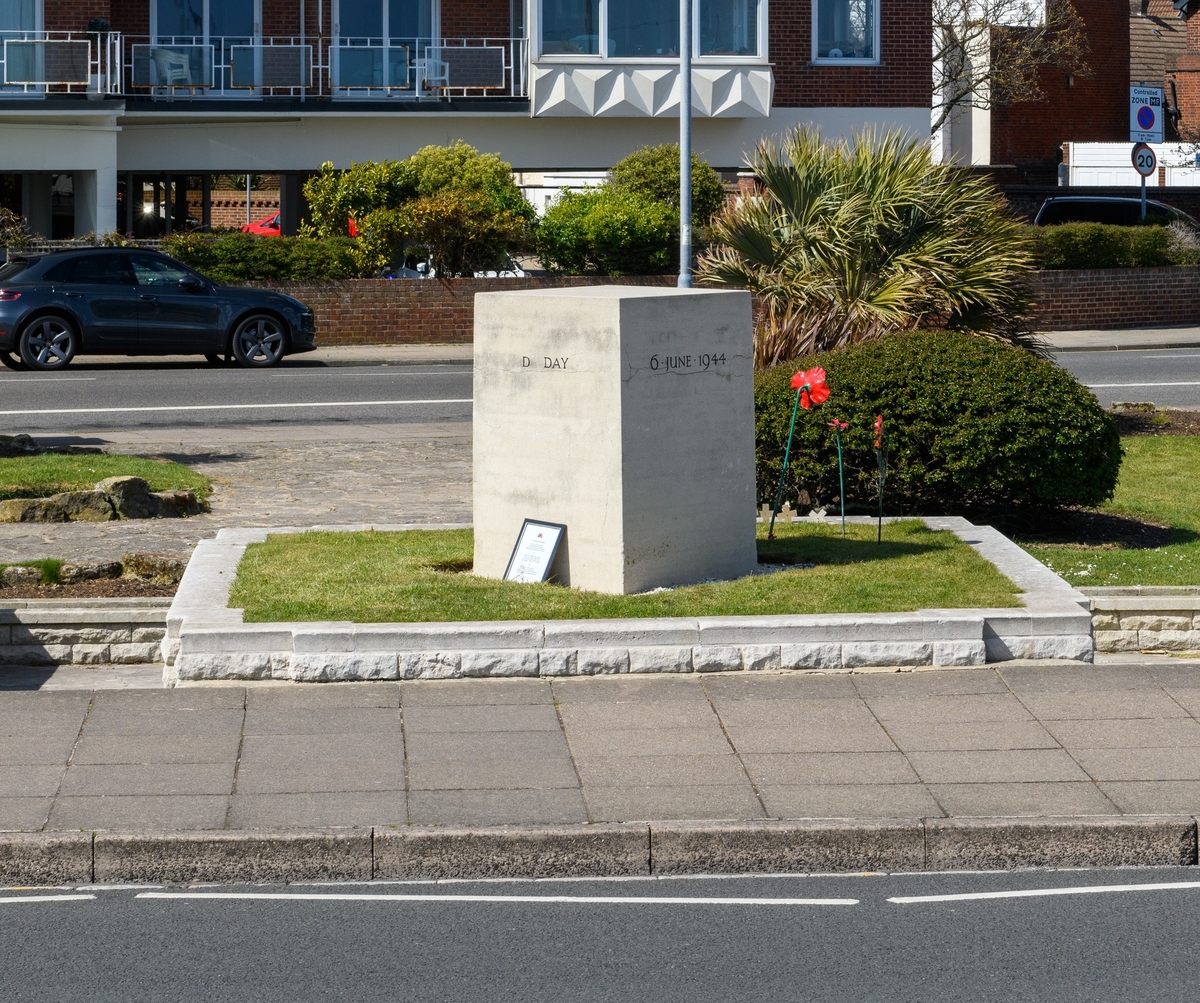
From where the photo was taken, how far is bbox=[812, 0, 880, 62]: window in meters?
35.9

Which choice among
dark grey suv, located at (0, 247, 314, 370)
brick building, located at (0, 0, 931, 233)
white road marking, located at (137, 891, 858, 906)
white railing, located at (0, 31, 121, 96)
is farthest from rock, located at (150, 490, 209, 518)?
white railing, located at (0, 31, 121, 96)

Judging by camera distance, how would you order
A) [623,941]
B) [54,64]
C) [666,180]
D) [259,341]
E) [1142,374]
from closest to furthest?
1. [623,941]
2. [1142,374]
3. [259,341]
4. [54,64]
5. [666,180]

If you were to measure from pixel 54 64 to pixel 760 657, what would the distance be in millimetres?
27099

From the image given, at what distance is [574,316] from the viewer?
9195 mm

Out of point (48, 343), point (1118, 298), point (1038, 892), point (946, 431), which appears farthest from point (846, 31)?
point (1038, 892)

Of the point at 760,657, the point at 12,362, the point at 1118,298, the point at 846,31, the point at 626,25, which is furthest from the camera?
the point at 846,31

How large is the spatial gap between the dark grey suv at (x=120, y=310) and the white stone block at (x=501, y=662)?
692 inches

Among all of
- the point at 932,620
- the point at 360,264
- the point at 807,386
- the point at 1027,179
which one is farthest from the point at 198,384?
the point at 1027,179

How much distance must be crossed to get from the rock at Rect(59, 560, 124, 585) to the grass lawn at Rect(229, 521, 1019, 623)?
2.73 feet

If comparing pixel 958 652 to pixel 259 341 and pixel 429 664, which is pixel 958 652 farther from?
pixel 259 341

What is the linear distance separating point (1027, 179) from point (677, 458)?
37842 millimetres

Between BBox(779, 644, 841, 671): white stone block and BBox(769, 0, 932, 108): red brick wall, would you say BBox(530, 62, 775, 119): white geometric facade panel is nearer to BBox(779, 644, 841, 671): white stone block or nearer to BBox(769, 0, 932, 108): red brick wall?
BBox(769, 0, 932, 108): red brick wall

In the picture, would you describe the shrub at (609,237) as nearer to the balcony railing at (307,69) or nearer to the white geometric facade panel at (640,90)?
the white geometric facade panel at (640,90)

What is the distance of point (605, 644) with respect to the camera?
8.48 meters
